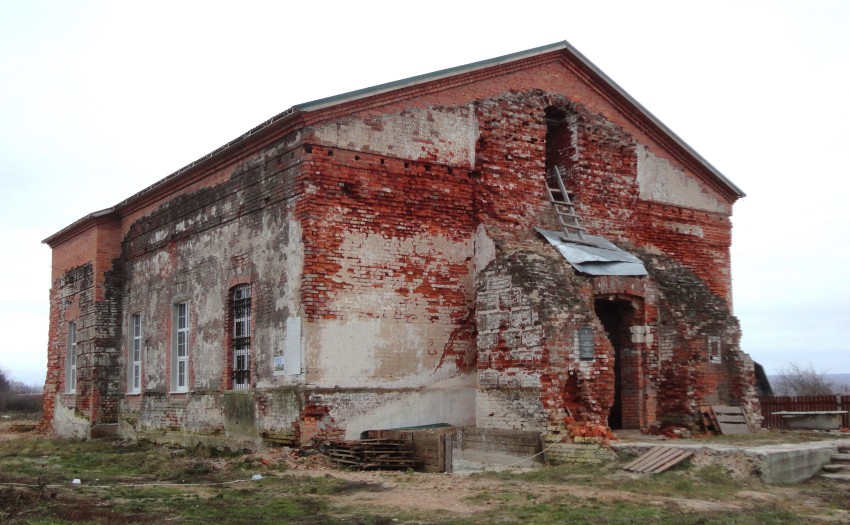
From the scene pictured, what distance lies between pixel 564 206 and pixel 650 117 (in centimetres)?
319

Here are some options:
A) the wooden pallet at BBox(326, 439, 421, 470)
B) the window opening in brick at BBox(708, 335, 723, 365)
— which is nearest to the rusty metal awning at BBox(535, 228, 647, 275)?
the window opening in brick at BBox(708, 335, 723, 365)

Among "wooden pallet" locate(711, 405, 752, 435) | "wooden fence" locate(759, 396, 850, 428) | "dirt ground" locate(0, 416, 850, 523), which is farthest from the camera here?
"wooden fence" locate(759, 396, 850, 428)

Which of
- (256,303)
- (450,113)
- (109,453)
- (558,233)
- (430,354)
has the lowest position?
(109,453)

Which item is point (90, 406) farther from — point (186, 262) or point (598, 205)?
point (598, 205)

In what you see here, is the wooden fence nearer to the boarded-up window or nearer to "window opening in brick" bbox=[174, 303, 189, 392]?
the boarded-up window

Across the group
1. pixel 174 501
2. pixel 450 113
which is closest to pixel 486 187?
pixel 450 113

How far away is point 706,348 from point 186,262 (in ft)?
35.9

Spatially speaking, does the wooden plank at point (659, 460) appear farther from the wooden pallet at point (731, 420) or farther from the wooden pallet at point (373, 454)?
the wooden pallet at point (731, 420)

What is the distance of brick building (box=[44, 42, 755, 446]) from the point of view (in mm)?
14633

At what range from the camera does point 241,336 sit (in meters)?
16.8

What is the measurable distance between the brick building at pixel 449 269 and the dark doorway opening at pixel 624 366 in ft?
0.14

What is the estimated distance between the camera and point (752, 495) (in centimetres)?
1087

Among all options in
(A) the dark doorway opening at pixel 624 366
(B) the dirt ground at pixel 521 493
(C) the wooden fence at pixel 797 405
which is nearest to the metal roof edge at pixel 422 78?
(A) the dark doorway opening at pixel 624 366

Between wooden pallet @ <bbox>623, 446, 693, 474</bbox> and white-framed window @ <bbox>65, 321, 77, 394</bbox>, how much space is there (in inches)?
675
